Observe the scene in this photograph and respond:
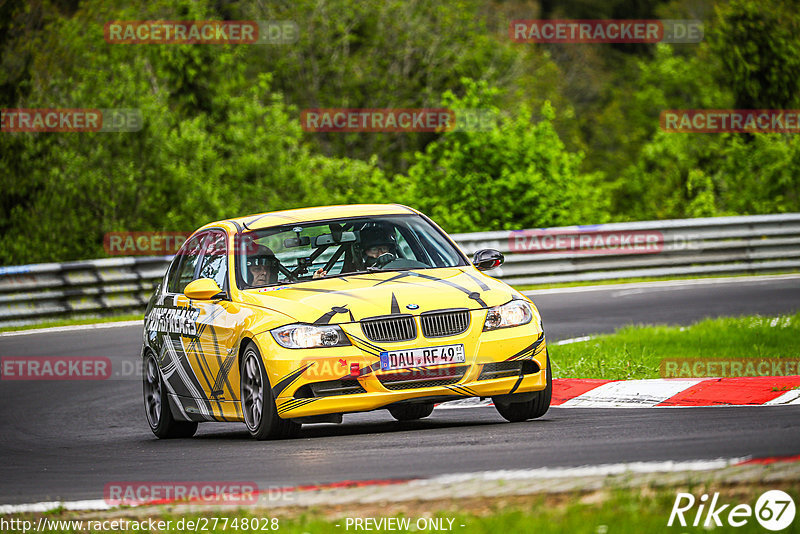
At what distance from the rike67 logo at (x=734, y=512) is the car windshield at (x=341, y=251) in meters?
4.83

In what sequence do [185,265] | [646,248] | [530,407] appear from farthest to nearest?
[646,248]
[185,265]
[530,407]

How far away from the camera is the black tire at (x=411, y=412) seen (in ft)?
35.3

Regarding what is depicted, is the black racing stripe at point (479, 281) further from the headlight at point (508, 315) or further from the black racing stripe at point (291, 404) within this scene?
the black racing stripe at point (291, 404)

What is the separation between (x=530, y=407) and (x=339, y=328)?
1.56 metres

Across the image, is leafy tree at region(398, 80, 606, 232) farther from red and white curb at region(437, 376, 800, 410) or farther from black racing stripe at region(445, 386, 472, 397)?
black racing stripe at region(445, 386, 472, 397)

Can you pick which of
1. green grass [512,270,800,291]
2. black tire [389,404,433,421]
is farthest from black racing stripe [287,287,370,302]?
green grass [512,270,800,291]

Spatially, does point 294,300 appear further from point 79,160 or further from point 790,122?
point 790,122

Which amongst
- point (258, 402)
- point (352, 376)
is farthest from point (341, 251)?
point (352, 376)

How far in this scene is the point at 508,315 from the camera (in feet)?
30.8

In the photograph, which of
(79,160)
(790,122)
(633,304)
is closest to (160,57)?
(79,160)

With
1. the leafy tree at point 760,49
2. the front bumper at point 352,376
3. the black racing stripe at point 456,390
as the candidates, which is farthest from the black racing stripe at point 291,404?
the leafy tree at point 760,49

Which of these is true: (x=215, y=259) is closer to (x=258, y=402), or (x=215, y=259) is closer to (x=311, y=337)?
(x=258, y=402)

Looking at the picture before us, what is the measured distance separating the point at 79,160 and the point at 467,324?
19.1 m

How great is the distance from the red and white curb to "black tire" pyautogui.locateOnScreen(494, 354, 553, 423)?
0.89 metres
